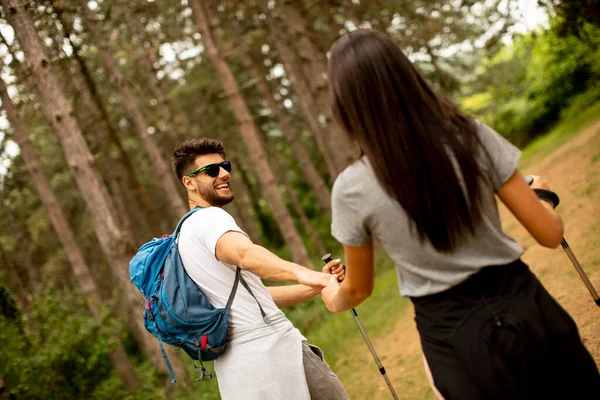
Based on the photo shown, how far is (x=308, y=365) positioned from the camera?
3.29 m

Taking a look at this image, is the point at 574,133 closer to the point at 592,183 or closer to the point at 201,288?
the point at 592,183

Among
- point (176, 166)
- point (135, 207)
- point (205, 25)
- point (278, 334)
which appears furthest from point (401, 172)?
point (135, 207)

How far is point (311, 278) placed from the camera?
9.43ft

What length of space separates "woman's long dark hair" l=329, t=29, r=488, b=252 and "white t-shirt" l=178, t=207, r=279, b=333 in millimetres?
1332

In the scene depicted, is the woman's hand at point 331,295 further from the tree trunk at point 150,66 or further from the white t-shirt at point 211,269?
the tree trunk at point 150,66

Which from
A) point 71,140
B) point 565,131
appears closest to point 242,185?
point 565,131

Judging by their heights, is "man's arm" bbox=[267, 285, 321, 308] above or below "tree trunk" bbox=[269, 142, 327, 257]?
above

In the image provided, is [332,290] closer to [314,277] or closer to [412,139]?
[314,277]

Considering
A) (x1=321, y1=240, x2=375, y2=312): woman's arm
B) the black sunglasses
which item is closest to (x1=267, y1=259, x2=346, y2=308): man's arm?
the black sunglasses

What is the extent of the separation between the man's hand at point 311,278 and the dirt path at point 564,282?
328 cm

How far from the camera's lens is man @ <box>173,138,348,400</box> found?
2.94 m

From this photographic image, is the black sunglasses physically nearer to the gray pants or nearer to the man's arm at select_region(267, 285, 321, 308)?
the man's arm at select_region(267, 285, 321, 308)

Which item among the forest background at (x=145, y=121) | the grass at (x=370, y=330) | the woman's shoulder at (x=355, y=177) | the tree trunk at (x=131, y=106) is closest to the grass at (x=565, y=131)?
the forest background at (x=145, y=121)

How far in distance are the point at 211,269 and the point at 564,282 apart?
5.69 m
